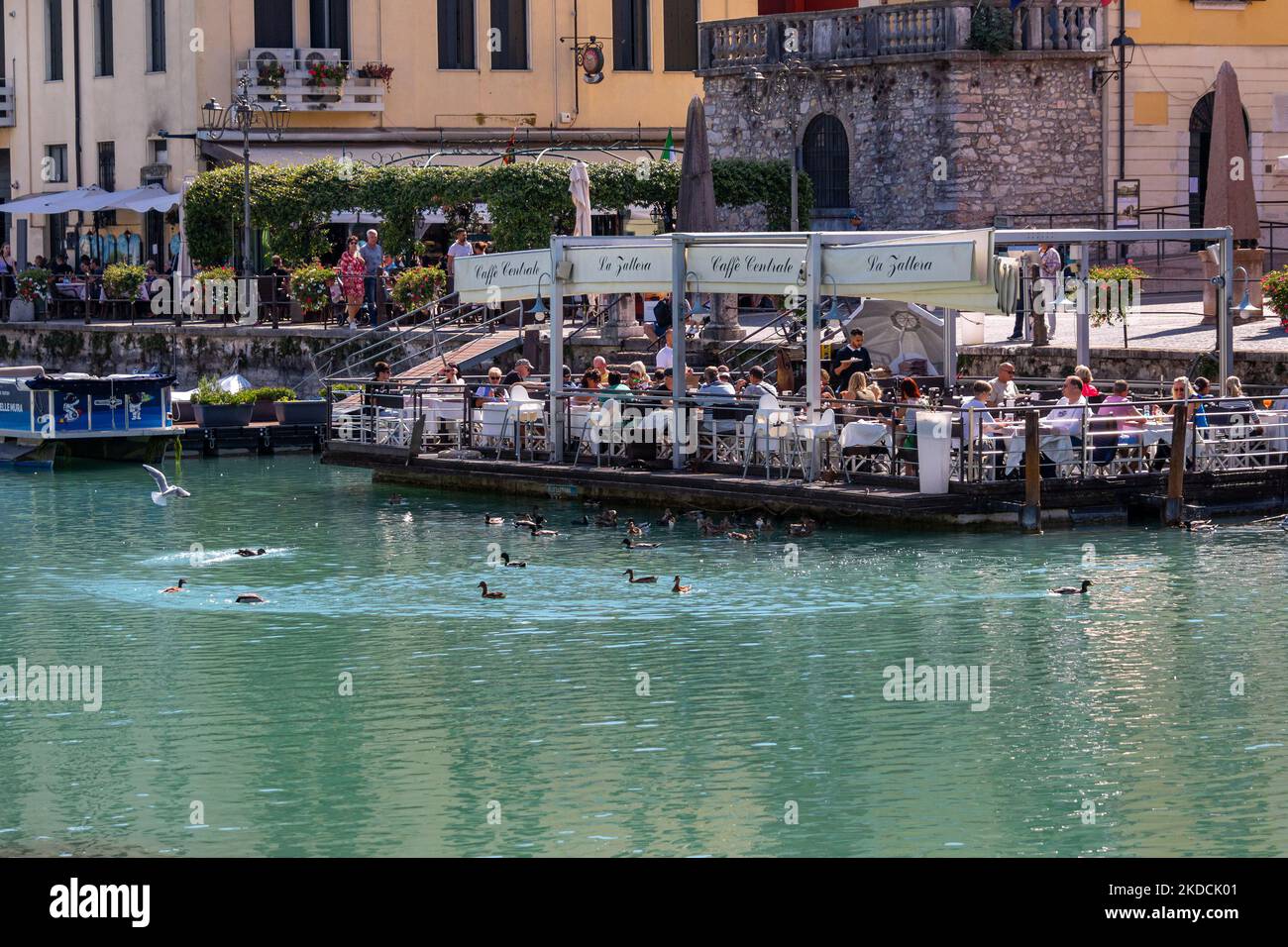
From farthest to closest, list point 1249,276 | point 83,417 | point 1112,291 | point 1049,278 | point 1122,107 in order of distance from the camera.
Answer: point 1122,107 < point 1249,276 < point 1049,278 < point 83,417 < point 1112,291

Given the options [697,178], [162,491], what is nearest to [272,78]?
[697,178]

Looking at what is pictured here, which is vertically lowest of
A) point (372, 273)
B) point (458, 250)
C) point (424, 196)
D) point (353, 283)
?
point (353, 283)

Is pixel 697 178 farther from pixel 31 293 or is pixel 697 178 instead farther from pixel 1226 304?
pixel 31 293

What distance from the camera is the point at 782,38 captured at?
4403 cm

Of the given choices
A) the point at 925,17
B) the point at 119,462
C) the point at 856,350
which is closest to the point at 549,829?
the point at 856,350

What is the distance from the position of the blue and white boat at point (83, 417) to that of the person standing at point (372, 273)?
5968 mm

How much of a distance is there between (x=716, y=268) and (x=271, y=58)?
24539 millimetres

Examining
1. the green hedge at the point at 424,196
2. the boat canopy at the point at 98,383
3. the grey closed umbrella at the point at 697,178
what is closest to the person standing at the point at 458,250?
the green hedge at the point at 424,196

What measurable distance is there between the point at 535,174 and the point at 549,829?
27.2 m

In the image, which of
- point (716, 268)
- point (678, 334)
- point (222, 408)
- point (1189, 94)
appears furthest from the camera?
point (1189, 94)

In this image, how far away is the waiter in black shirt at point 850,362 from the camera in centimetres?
2853

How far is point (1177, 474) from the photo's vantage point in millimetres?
24406

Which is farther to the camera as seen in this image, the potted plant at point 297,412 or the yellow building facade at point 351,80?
the yellow building facade at point 351,80

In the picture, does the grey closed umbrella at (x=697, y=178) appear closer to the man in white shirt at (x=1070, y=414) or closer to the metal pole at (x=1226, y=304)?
the metal pole at (x=1226, y=304)
